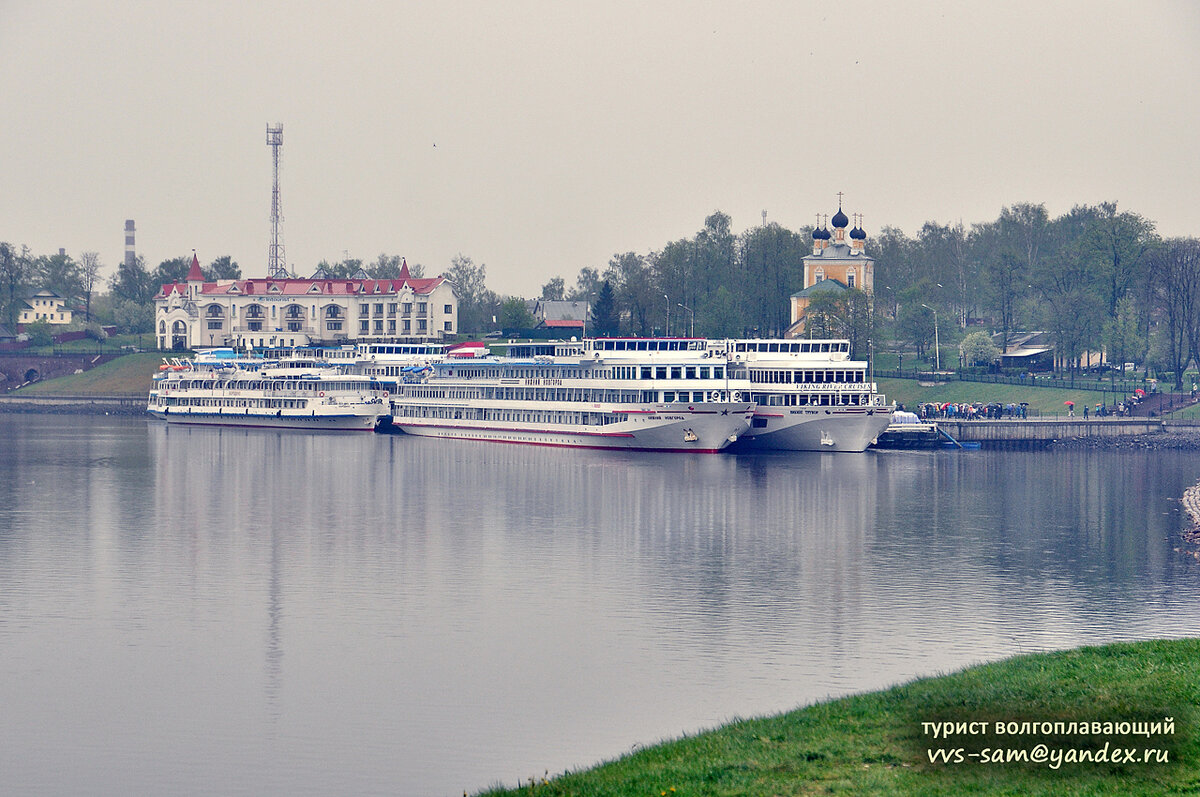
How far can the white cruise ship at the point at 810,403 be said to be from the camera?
96125mm

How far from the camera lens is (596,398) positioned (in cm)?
10100

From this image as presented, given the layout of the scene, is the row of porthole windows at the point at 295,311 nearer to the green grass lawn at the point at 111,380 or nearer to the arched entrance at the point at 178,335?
the arched entrance at the point at 178,335

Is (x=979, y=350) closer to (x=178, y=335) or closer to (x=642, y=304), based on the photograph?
(x=642, y=304)

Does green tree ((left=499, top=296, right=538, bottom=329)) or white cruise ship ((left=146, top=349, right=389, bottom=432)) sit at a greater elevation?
green tree ((left=499, top=296, right=538, bottom=329))

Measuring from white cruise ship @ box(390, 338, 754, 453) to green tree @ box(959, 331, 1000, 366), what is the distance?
48381mm

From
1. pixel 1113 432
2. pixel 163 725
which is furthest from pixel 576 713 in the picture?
pixel 1113 432

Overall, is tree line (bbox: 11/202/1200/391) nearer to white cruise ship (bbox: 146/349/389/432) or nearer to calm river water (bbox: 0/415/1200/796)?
white cruise ship (bbox: 146/349/389/432)

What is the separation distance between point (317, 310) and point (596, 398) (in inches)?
3638

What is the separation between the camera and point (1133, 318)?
439 feet

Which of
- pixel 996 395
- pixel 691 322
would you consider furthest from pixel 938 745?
pixel 691 322

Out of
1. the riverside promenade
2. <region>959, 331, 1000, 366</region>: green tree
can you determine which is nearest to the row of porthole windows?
<region>959, 331, 1000, 366</region>: green tree

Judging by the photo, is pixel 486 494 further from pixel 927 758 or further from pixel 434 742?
pixel 927 758

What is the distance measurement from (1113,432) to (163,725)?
86.0 m

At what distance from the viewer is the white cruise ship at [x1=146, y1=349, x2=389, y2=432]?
4956 inches
